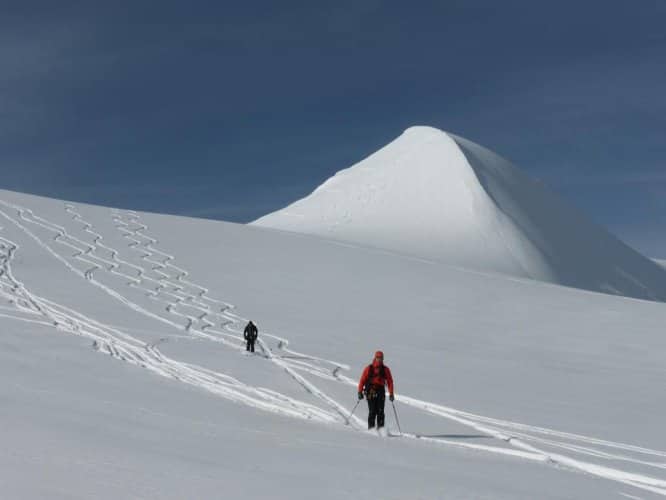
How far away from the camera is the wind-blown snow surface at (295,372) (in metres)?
7.15

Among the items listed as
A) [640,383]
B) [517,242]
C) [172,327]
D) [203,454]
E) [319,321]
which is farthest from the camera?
[517,242]

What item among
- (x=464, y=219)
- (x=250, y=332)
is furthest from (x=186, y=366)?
(x=464, y=219)

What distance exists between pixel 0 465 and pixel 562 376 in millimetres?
15389

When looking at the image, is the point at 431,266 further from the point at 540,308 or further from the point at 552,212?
the point at 552,212

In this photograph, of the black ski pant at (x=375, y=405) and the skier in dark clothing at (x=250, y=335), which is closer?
the black ski pant at (x=375, y=405)

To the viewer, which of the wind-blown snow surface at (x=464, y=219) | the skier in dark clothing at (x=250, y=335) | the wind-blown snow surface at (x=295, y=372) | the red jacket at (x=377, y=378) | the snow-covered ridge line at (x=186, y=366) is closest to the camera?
the wind-blown snow surface at (x=295, y=372)

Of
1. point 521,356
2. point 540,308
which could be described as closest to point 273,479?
point 521,356

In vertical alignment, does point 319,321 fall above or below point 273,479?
above

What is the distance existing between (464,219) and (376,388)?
6268 centimetres

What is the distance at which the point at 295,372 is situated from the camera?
15852 mm

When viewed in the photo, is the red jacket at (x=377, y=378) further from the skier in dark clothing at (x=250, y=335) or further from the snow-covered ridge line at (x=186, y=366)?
the skier in dark clothing at (x=250, y=335)

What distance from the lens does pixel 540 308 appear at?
27578mm

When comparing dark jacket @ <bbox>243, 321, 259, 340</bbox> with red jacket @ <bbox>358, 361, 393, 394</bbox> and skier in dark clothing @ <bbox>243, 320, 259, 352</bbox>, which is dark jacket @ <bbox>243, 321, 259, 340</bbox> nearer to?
skier in dark clothing @ <bbox>243, 320, 259, 352</bbox>

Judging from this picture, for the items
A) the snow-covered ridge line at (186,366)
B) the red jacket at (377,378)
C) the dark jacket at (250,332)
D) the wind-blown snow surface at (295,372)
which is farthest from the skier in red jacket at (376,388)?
the dark jacket at (250,332)
